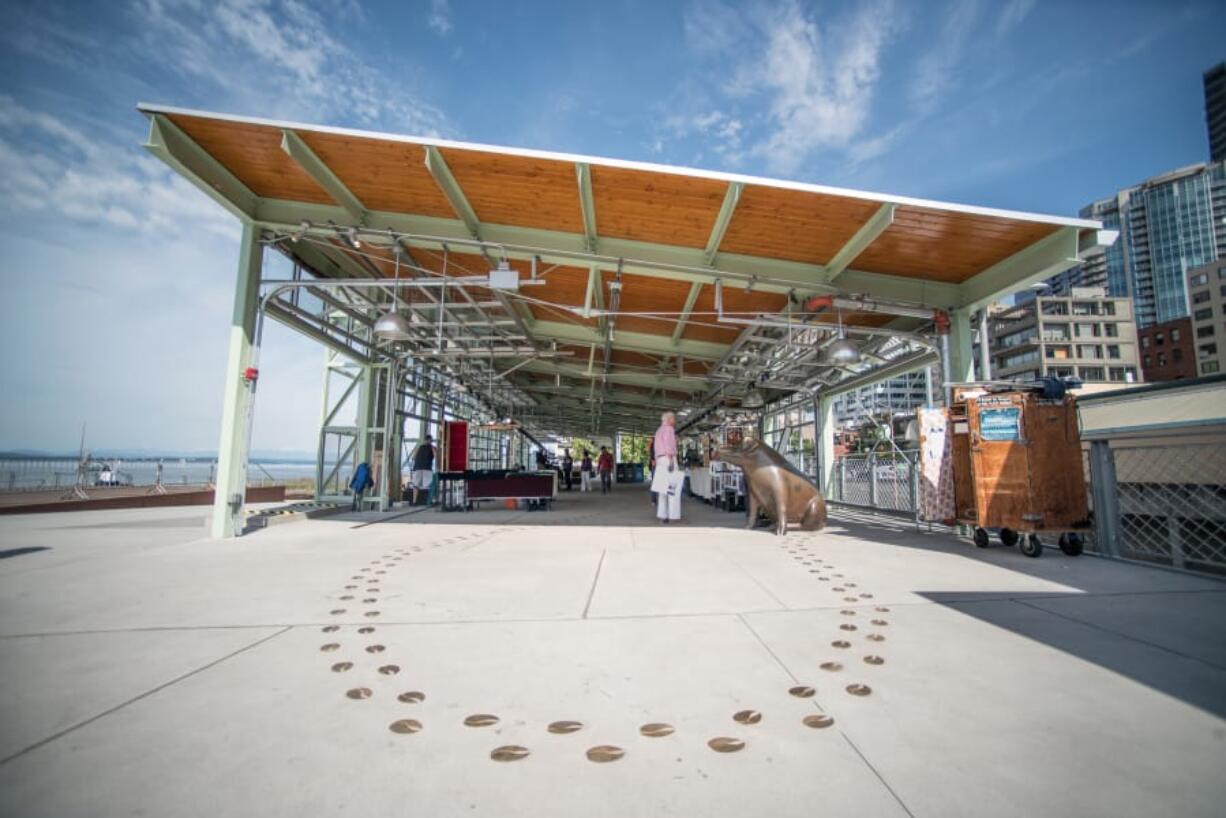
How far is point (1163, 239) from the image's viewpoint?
379ft

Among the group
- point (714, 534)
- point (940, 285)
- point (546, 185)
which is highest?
point (546, 185)

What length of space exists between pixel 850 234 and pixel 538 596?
6.68 meters

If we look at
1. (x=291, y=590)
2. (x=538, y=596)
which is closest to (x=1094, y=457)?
(x=538, y=596)

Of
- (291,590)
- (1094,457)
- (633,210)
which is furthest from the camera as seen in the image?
(633,210)

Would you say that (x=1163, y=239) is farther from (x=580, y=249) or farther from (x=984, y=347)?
(x=580, y=249)

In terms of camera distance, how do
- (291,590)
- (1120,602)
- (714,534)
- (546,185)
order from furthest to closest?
(714,534)
(546,185)
(291,590)
(1120,602)

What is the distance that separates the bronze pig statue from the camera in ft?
26.8

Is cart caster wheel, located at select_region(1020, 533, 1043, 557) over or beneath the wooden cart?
beneath

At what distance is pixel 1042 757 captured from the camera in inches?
71.1

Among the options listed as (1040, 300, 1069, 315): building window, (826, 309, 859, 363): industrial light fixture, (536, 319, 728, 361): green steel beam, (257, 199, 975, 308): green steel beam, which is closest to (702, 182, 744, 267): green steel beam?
(257, 199, 975, 308): green steel beam

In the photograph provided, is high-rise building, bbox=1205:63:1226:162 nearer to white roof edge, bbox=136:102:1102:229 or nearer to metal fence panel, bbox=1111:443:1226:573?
metal fence panel, bbox=1111:443:1226:573

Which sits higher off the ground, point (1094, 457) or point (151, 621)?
point (1094, 457)

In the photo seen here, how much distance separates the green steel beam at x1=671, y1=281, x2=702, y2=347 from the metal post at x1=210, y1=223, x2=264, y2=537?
682 cm

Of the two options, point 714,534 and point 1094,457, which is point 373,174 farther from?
point 1094,457
